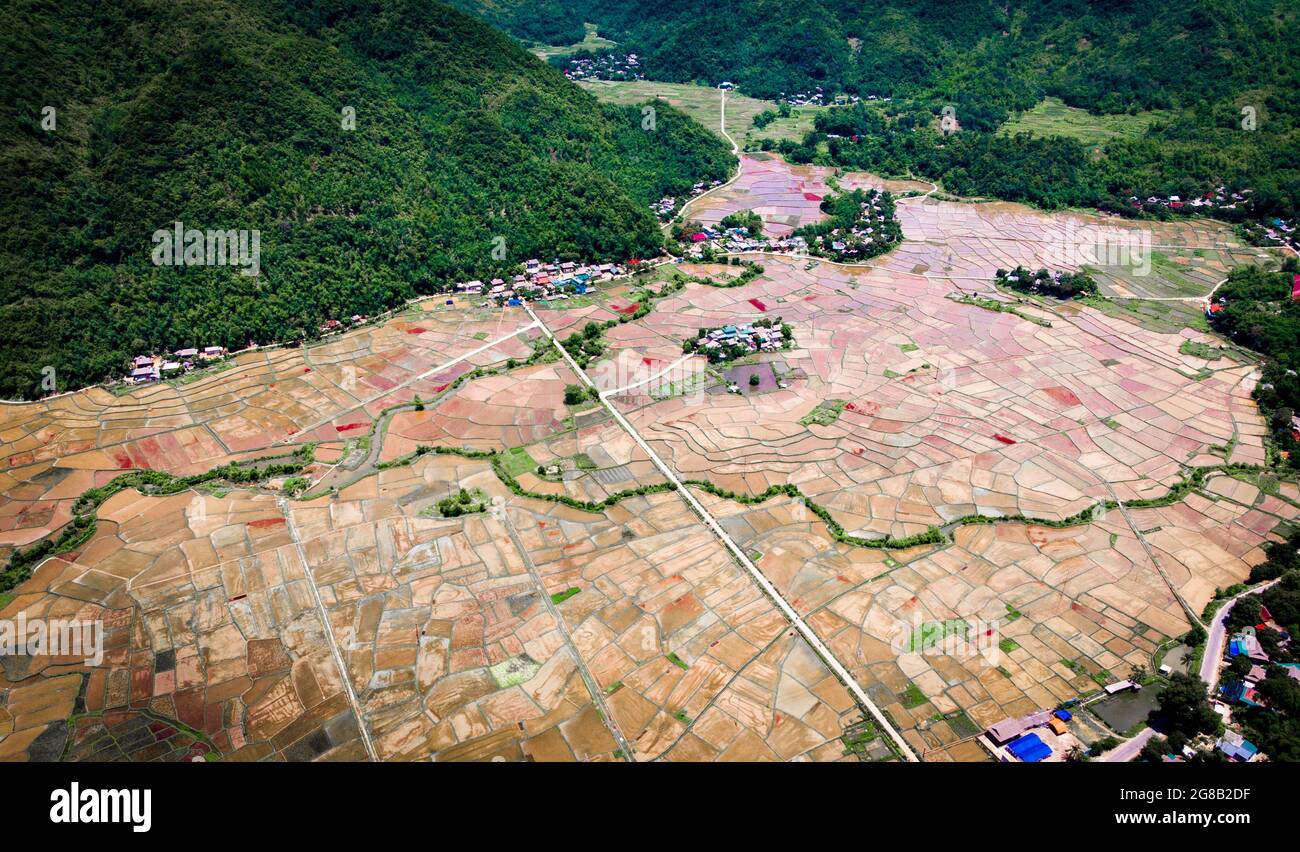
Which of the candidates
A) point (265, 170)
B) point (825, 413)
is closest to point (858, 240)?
point (825, 413)

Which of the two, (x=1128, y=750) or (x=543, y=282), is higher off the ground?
(x=543, y=282)

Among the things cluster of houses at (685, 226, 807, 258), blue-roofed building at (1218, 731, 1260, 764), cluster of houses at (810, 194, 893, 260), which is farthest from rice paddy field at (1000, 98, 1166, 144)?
blue-roofed building at (1218, 731, 1260, 764)

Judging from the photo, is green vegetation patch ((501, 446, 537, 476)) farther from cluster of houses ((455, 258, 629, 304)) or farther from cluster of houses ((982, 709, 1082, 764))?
cluster of houses ((982, 709, 1082, 764))

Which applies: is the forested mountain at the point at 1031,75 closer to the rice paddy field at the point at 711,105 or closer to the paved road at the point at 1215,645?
the rice paddy field at the point at 711,105

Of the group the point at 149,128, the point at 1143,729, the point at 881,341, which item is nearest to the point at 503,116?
the point at 149,128

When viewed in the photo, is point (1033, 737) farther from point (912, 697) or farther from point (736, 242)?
point (736, 242)

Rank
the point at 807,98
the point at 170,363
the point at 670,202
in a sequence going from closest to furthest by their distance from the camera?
the point at 170,363, the point at 670,202, the point at 807,98

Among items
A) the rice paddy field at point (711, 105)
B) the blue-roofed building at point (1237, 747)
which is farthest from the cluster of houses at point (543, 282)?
the blue-roofed building at point (1237, 747)

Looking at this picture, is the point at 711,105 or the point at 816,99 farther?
the point at 816,99
